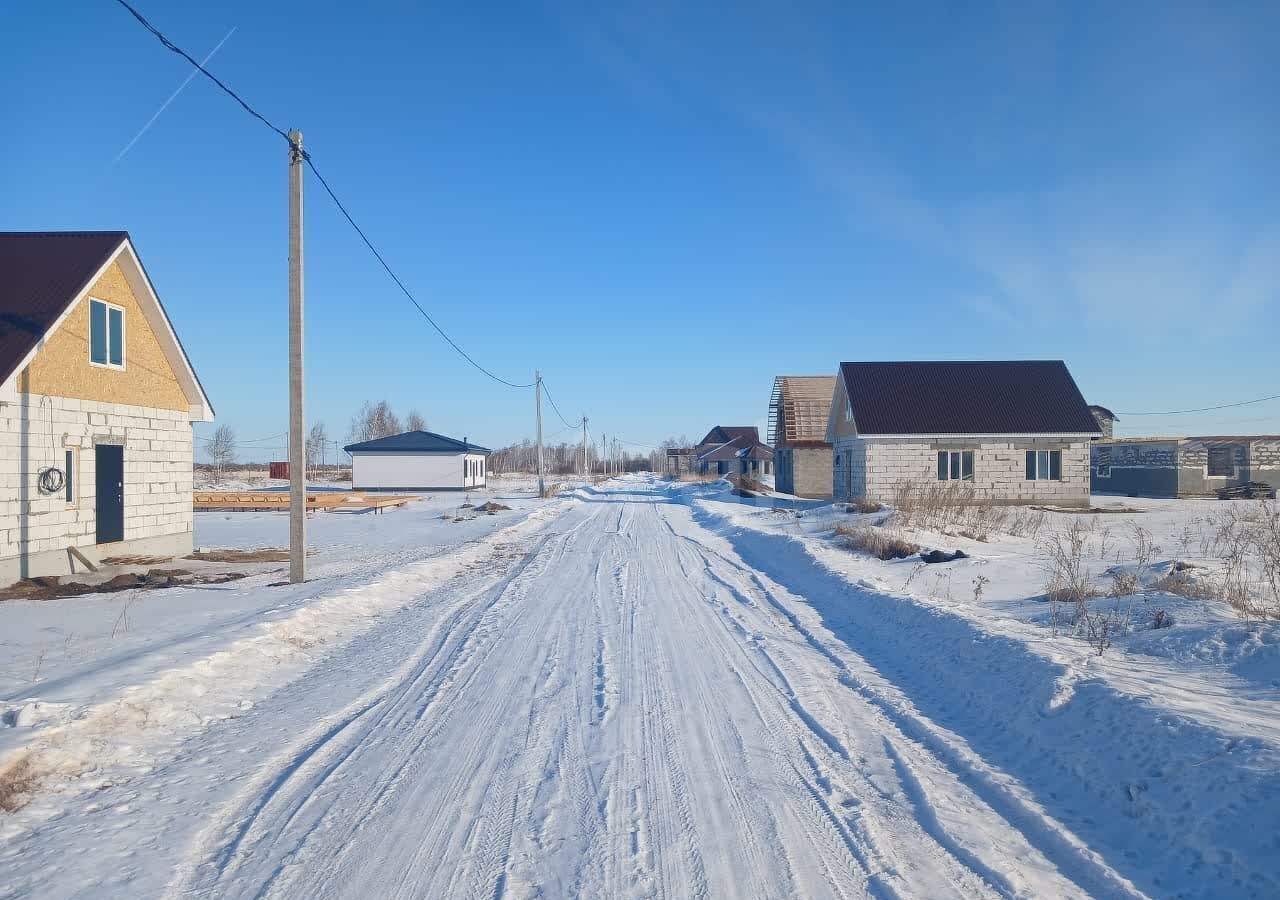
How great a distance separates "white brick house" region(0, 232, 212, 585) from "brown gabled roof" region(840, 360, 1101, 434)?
24050 millimetres

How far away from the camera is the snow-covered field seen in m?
3.82

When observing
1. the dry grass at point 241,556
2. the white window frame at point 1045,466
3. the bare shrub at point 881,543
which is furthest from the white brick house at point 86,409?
the white window frame at point 1045,466

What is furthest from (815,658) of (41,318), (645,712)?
(41,318)

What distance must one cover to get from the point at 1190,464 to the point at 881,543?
1292 inches

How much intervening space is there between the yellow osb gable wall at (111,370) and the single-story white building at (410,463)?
38072 millimetres

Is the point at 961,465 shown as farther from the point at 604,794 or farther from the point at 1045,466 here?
the point at 604,794

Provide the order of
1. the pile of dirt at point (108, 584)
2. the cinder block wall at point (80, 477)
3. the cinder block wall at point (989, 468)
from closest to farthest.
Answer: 1. the pile of dirt at point (108, 584)
2. the cinder block wall at point (80, 477)
3. the cinder block wall at point (989, 468)

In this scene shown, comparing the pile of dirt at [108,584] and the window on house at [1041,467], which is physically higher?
the window on house at [1041,467]

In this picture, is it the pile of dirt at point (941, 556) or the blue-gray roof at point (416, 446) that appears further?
the blue-gray roof at point (416, 446)

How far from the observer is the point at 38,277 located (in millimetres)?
14391

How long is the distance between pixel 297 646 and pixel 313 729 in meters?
2.96

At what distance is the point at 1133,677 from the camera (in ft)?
20.1

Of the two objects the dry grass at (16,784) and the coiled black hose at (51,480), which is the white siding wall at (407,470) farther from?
the dry grass at (16,784)

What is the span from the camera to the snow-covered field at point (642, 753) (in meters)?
3.82
